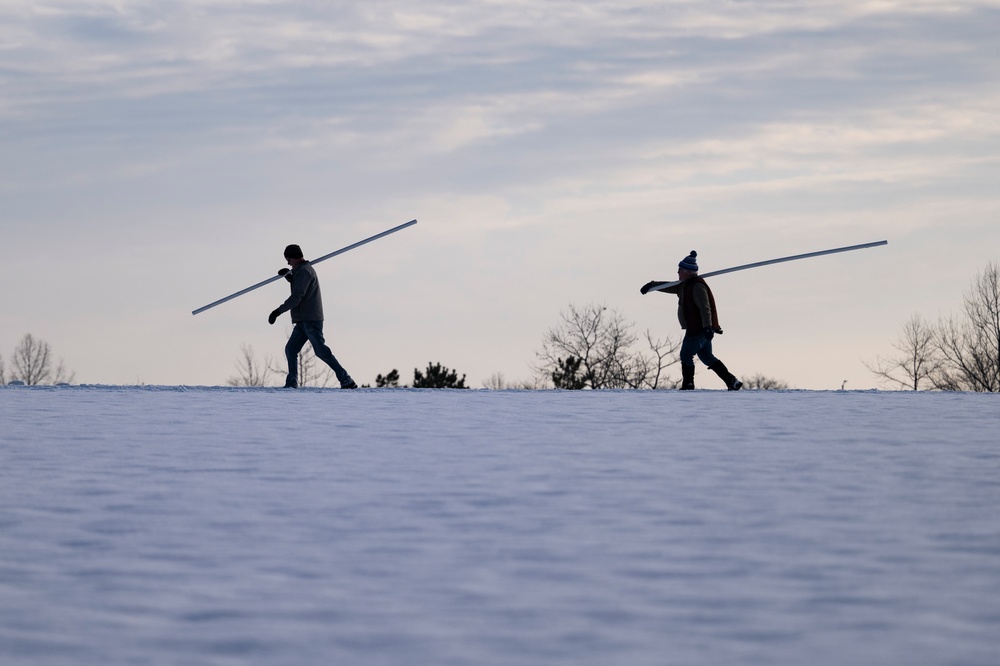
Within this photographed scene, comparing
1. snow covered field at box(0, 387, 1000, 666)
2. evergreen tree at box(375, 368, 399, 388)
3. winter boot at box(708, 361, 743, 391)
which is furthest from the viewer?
evergreen tree at box(375, 368, 399, 388)

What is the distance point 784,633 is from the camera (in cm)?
452

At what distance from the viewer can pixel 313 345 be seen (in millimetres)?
15742

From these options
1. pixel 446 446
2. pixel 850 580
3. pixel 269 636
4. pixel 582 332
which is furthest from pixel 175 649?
pixel 582 332

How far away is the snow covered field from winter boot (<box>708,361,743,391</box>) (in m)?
5.17

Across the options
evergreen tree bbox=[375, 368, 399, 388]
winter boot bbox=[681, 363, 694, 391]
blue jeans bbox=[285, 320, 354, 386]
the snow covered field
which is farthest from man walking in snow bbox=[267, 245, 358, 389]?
evergreen tree bbox=[375, 368, 399, 388]

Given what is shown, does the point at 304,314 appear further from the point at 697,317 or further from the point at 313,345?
the point at 697,317

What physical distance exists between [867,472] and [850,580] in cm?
277

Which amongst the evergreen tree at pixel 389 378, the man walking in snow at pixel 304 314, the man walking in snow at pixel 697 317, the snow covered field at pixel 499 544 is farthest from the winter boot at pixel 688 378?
the evergreen tree at pixel 389 378

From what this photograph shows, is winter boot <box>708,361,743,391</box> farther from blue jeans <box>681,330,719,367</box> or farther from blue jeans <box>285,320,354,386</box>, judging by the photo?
blue jeans <box>285,320,354,386</box>

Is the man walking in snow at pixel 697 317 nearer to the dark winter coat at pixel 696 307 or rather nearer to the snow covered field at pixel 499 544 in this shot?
the dark winter coat at pixel 696 307

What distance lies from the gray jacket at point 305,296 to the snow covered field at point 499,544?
17.4ft

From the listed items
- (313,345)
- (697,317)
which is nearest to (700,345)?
(697,317)

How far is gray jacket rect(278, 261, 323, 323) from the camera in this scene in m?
15.6

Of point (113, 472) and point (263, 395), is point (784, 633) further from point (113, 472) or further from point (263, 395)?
point (263, 395)
